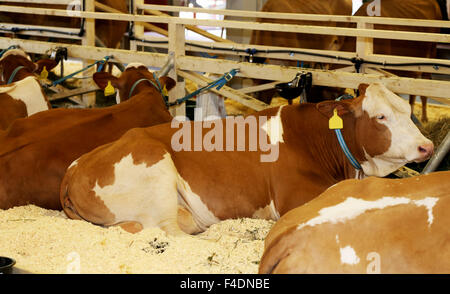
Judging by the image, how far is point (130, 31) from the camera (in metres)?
8.24

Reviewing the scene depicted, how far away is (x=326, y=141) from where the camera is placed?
4.06 m

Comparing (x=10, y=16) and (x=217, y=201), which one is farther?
(x=10, y=16)

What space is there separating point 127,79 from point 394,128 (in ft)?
8.66

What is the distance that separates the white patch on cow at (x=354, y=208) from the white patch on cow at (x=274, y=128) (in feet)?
5.62

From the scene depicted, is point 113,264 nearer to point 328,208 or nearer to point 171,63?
point 328,208

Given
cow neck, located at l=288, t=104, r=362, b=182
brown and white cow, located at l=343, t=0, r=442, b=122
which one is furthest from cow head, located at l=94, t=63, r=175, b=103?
brown and white cow, located at l=343, t=0, r=442, b=122

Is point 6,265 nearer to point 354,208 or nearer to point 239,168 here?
point 354,208

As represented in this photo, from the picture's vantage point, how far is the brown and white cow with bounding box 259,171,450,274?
2.06m

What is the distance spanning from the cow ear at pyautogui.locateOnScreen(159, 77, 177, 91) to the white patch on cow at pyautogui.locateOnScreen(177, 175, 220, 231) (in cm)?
192

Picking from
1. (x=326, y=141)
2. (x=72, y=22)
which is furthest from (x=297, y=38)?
(x=326, y=141)

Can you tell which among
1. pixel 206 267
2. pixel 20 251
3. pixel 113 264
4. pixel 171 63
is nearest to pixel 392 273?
pixel 206 267

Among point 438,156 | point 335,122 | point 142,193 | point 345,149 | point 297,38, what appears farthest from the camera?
point 297,38

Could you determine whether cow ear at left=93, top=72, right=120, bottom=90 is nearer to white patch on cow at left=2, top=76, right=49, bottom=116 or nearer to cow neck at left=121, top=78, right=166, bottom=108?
cow neck at left=121, top=78, right=166, bottom=108
